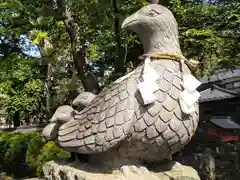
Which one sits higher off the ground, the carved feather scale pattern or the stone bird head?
the stone bird head

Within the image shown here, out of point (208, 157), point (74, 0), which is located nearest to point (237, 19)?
point (208, 157)

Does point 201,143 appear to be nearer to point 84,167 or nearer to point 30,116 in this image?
point 84,167

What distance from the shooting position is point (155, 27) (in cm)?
235

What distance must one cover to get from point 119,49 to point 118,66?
0.80 feet

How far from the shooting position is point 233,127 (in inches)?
211

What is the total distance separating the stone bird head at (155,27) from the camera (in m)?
2.34

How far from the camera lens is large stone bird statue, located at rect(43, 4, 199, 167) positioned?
85.6 inches

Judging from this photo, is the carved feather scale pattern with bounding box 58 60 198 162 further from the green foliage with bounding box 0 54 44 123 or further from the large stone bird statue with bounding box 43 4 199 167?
the green foliage with bounding box 0 54 44 123

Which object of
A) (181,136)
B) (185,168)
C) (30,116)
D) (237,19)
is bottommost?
(30,116)

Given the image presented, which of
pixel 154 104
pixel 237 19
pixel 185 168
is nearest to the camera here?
pixel 154 104

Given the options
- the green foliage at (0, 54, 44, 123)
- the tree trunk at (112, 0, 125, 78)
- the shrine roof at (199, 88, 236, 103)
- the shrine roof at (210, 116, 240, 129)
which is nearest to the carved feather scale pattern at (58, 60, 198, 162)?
the tree trunk at (112, 0, 125, 78)

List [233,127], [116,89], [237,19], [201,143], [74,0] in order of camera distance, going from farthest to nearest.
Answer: [201,143] < [233,127] < [237,19] < [74,0] < [116,89]

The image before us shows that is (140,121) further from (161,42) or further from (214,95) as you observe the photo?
(214,95)

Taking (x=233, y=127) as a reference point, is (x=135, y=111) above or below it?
above
